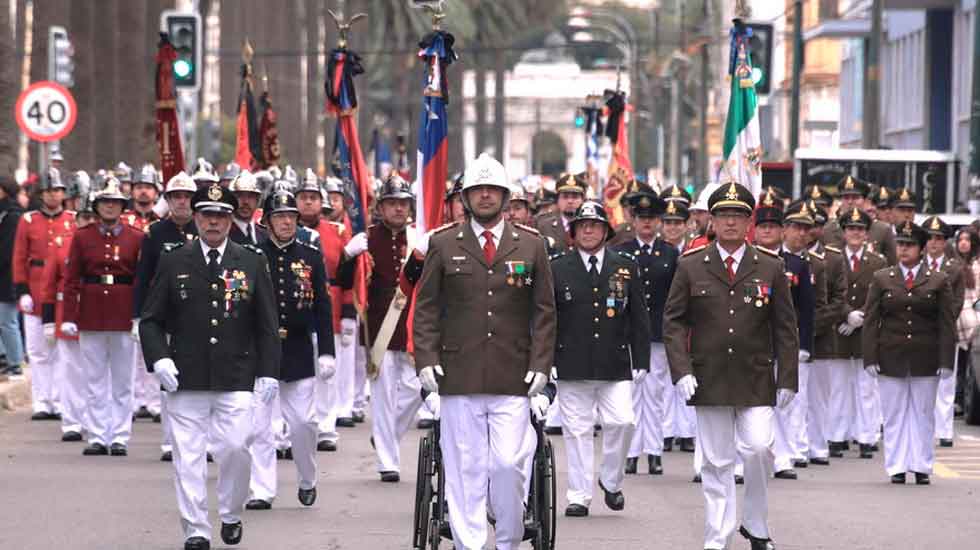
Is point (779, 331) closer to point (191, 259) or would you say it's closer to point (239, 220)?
point (191, 259)

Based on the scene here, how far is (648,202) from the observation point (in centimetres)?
1803

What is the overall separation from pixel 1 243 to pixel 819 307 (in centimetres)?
891

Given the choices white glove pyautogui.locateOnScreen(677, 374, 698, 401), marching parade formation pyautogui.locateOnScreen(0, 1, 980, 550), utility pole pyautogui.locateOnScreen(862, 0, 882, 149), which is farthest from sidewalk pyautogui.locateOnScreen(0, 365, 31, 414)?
utility pole pyautogui.locateOnScreen(862, 0, 882, 149)

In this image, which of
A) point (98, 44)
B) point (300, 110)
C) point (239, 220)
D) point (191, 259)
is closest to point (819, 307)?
point (239, 220)

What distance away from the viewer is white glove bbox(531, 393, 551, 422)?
11500 millimetres

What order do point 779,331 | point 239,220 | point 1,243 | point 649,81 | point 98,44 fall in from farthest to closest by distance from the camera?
point 649,81 < point 98,44 < point 1,243 < point 239,220 < point 779,331

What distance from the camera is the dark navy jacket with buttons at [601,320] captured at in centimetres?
1477

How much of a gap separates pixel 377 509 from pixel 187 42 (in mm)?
13467

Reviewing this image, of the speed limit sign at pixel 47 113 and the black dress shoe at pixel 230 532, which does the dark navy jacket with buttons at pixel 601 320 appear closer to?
the black dress shoe at pixel 230 532

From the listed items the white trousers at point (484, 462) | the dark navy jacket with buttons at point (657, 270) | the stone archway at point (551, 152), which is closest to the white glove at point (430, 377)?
the white trousers at point (484, 462)

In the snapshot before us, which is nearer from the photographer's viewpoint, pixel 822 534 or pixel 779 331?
pixel 779 331

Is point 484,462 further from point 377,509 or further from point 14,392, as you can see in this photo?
point 14,392

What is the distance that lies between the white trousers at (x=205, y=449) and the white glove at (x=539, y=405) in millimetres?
1854

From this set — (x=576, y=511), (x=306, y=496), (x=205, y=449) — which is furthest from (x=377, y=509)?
(x=205, y=449)
